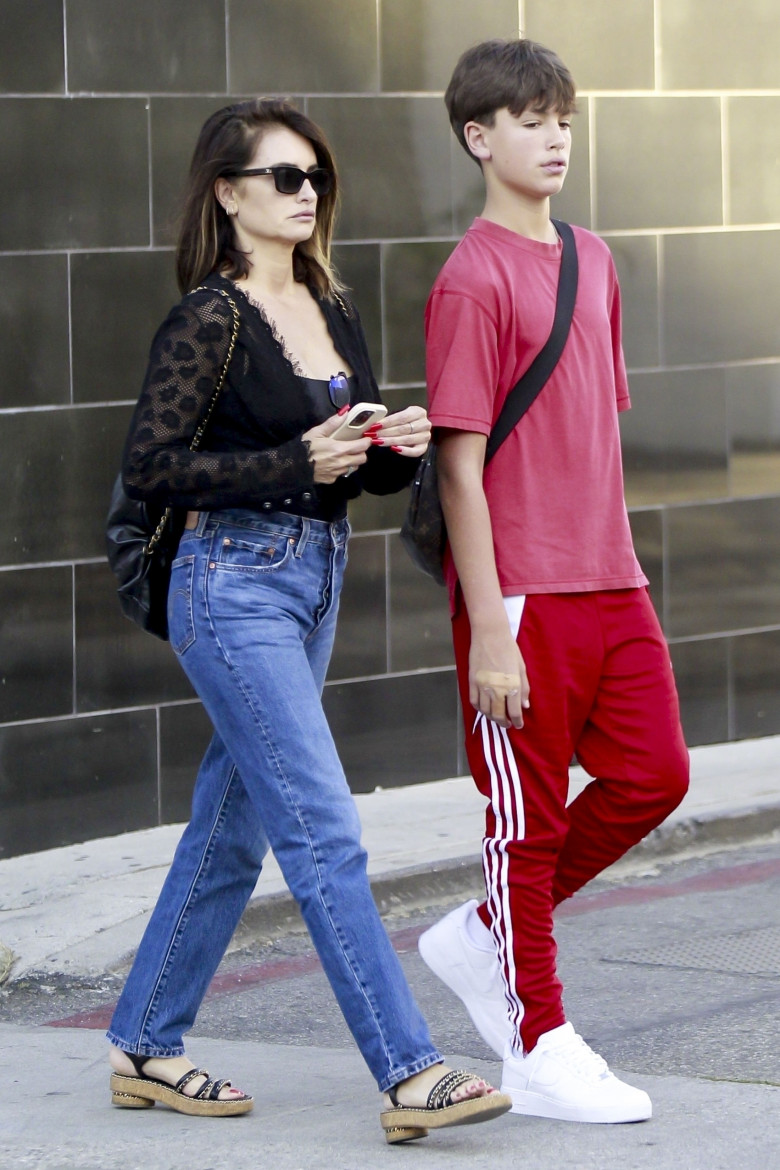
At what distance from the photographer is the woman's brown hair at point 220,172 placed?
3.81 m

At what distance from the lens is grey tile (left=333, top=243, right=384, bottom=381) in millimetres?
6957

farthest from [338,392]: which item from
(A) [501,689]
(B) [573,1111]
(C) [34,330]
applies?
(C) [34,330]

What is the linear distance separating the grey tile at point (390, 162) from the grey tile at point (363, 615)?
1.12m

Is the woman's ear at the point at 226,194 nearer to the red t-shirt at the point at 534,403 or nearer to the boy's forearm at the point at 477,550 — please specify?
the red t-shirt at the point at 534,403

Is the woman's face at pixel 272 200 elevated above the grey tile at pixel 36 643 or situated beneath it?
elevated above

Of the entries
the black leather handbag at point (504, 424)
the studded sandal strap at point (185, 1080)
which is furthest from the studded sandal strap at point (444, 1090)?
the black leather handbag at point (504, 424)

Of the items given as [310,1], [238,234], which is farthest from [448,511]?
[310,1]

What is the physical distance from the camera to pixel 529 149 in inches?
150

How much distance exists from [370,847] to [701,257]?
9.65 ft

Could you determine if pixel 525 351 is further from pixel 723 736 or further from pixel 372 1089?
pixel 723 736

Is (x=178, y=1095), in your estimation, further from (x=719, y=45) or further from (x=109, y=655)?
(x=719, y=45)

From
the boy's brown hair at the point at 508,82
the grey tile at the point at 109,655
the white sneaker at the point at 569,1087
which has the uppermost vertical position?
the boy's brown hair at the point at 508,82

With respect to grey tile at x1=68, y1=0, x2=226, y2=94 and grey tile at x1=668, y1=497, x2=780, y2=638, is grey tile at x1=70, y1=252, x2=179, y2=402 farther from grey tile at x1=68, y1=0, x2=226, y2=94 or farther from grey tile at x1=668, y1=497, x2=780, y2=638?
grey tile at x1=668, y1=497, x2=780, y2=638

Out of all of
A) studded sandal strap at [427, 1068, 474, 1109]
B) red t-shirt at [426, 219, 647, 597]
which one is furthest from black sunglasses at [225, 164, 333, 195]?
studded sandal strap at [427, 1068, 474, 1109]
